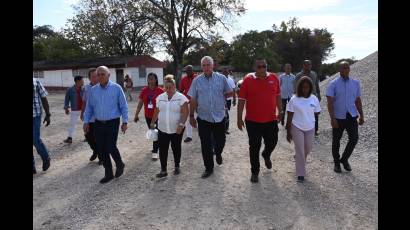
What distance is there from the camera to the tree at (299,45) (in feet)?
180

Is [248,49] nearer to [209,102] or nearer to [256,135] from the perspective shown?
[209,102]

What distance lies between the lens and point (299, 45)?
2165 inches

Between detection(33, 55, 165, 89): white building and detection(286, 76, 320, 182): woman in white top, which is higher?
detection(33, 55, 165, 89): white building

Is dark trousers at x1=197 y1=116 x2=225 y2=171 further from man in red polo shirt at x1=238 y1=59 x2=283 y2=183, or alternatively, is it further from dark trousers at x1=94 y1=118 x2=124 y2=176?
dark trousers at x1=94 y1=118 x2=124 y2=176

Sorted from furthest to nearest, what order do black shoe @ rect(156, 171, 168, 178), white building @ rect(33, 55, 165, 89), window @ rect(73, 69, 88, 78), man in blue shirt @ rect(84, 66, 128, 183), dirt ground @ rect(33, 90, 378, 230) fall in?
window @ rect(73, 69, 88, 78) → white building @ rect(33, 55, 165, 89) → black shoe @ rect(156, 171, 168, 178) → man in blue shirt @ rect(84, 66, 128, 183) → dirt ground @ rect(33, 90, 378, 230)

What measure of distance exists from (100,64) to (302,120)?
3748 cm

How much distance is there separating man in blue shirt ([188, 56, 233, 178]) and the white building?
34.4 m

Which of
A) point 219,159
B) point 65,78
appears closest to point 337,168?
point 219,159

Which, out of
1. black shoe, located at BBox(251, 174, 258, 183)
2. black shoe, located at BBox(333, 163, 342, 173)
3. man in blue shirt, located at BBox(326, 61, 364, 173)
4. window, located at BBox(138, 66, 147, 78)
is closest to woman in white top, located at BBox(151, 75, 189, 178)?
black shoe, located at BBox(251, 174, 258, 183)

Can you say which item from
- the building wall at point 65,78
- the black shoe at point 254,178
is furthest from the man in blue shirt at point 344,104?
the building wall at point 65,78

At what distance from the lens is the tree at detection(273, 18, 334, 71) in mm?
54719

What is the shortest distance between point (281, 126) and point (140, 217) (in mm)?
7754

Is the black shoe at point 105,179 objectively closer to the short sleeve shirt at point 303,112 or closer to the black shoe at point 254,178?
the black shoe at point 254,178
